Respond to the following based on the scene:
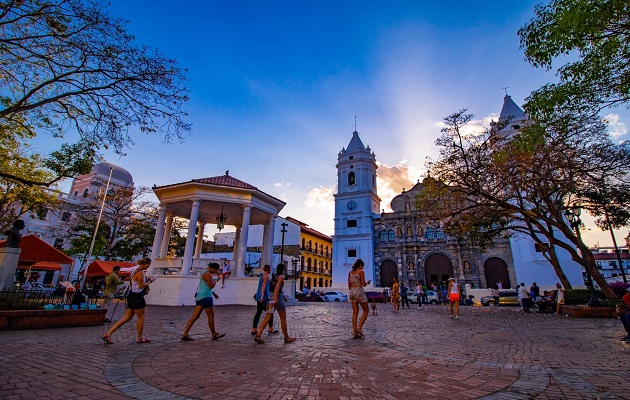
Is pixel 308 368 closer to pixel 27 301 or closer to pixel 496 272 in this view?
pixel 27 301

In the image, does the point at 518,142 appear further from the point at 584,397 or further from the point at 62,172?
the point at 62,172

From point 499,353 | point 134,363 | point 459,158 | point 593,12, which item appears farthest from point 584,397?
point 459,158

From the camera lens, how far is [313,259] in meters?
51.7

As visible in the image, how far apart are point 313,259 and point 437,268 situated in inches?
786

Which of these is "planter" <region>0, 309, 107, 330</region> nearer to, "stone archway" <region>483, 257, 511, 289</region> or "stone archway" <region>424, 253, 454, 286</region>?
"stone archway" <region>424, 253, 454, 286</region>

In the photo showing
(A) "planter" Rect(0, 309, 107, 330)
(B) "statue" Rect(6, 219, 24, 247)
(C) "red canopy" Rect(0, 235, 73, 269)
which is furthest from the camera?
(C) "red canopy" Rect(0, 235, 73, 269)

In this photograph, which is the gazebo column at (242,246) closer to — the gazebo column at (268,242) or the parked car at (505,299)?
the gazebo column at (268,242)

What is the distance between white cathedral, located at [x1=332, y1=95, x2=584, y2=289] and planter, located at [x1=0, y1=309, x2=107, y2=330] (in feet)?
109

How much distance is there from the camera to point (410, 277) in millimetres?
40594

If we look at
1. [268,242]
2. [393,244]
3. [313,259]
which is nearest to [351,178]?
[393,244]

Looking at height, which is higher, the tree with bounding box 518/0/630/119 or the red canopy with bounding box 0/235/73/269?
the tree with bounding box 518/0/630/119

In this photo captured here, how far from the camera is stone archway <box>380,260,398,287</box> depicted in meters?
41.4

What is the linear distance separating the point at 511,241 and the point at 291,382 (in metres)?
40.7

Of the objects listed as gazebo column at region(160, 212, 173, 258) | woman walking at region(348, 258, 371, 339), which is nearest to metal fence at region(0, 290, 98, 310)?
woman walking at region(348, 258, 371, 339)
